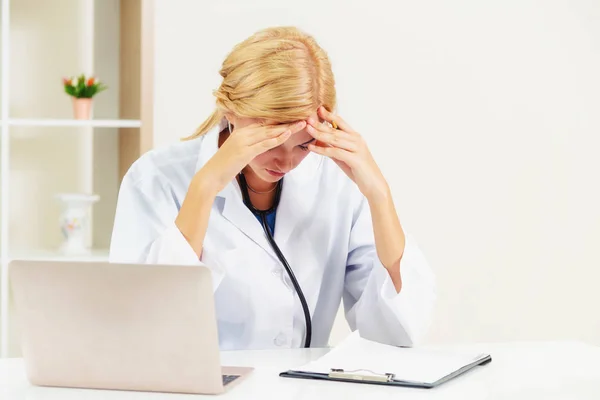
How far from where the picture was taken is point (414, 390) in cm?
144

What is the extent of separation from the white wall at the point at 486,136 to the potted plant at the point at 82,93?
0.66 meters

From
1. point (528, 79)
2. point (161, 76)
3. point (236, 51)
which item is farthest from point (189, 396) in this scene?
point (528, 79)

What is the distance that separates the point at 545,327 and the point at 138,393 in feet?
8.60

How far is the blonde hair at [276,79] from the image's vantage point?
191 cm

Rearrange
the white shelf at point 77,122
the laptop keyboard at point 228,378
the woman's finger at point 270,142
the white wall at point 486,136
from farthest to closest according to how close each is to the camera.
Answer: the white wall at point 486,136, the white shelf at point 77,122, the woman's finger at point 270,142, the laptop keyboard at point 228,378

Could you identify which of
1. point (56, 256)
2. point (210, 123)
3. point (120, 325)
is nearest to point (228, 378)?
point (120, 325)

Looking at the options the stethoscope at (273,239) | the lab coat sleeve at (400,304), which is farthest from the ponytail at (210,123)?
the lab coat sleeve at (400,304)

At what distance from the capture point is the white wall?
3.46 m

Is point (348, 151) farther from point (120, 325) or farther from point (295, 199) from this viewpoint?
point (120, 325)

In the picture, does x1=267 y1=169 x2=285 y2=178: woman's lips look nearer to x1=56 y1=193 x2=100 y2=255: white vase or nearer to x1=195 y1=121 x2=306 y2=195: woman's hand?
x1=195 y1=121 x2=306 y2=195: woman's hand

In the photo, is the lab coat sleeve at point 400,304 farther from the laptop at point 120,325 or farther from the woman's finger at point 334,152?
the laptop at point 120,325

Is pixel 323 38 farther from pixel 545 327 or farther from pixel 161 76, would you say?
pixel 545 327

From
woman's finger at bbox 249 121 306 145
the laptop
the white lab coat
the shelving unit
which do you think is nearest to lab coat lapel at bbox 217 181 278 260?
the white lab coat

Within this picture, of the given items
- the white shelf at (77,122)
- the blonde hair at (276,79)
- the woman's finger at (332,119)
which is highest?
the blonde hair at (276,79)
